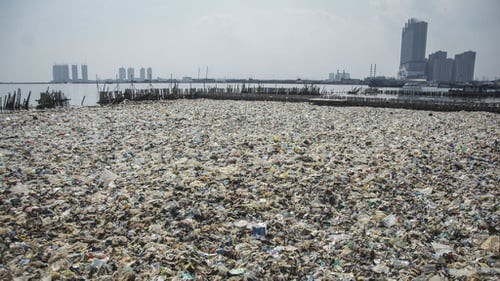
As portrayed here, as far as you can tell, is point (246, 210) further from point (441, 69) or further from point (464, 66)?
point (464, 66)

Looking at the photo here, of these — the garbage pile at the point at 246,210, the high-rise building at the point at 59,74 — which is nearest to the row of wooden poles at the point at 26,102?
the garbage pile at the point at 246,210

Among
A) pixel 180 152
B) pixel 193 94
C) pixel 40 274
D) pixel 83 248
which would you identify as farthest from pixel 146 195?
pixel 193 94

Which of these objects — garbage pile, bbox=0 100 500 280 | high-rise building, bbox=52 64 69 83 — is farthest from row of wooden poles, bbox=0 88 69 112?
high-rise building, bbox=52 64 69 83

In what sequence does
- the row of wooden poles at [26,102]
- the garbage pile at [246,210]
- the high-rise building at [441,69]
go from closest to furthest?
the garbage pile at [246,210]
the row of wooden poles at [26,102]
the high-rise building at [441,69]

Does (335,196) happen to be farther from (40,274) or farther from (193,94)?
(193,94)

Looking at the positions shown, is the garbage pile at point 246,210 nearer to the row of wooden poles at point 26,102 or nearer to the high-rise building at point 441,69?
the row of wooden poles at point 26,102

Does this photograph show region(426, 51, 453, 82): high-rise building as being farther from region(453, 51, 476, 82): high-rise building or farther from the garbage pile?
the garbage pile
